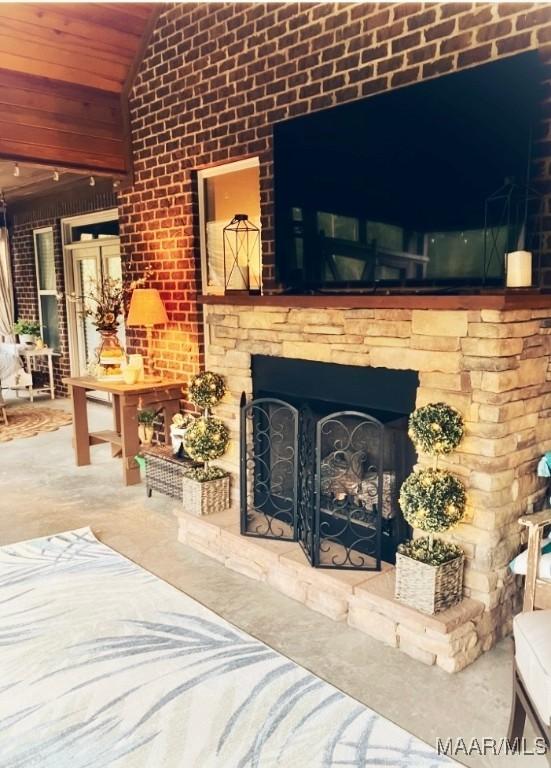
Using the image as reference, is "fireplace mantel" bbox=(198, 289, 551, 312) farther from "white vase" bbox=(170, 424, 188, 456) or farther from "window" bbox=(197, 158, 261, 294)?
"white vase" bbox=(170, 424, 188, 456)

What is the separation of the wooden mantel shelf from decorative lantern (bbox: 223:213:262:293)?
2.57ft

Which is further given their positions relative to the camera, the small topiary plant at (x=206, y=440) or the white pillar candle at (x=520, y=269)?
the small topiary plant at (x=206, y=440)

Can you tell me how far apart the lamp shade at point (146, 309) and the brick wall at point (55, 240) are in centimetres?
200

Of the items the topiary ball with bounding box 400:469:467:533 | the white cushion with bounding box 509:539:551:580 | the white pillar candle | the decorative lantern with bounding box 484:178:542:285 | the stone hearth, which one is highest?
the decorative lantern with bounding box 484:178:542:285

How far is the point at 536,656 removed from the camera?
1.71 m

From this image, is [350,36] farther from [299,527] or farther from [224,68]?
[299,527]

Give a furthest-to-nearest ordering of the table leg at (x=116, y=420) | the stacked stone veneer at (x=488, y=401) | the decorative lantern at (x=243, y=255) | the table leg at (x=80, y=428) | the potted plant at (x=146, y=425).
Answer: the table leg at (x=116, y=420) → the table leg at (x=80, y=428) → the potted plant at (x=146, y=425) → the decorative lantern at (x=243, y=255) → the stacked stone veneer at (x=488, y=401)

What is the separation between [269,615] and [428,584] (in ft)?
2.50

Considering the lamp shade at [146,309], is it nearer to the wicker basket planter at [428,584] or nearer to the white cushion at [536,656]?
the wicker basket planter at [428,584]

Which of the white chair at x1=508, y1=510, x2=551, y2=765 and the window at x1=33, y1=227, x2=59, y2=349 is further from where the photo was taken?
the window at x1=33, y1=227, x2=59, y2=349

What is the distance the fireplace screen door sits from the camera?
2.88 meters

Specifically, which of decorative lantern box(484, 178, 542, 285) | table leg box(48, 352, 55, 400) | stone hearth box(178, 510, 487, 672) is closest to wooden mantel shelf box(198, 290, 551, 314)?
decorative lantern box(484, 178, 542, 285)

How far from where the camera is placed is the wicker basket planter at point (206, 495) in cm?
347

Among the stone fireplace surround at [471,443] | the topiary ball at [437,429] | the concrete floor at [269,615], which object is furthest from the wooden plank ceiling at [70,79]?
the topiary ball at [437,429]
